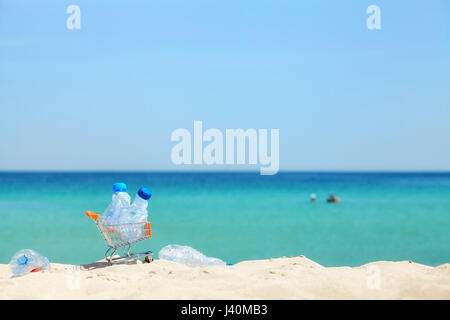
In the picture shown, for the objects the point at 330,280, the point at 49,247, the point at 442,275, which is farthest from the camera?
the point at 49,247

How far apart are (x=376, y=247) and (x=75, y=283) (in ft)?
21.6

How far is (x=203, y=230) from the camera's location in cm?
1162

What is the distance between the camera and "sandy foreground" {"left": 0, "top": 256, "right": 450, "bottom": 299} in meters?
3.81

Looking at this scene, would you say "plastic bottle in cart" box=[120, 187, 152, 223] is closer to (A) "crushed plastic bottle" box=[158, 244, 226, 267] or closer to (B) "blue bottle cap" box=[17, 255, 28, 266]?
(A) "crushed plastic bottle" box=[158, 244, 226, 267]

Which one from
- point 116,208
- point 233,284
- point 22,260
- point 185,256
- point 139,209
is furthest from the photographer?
point 185,256

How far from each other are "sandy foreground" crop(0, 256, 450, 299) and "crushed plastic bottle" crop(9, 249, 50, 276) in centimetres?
67

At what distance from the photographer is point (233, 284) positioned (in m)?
4.14

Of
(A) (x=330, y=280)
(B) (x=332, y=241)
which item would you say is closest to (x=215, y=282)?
(A) (x=330, y=280)

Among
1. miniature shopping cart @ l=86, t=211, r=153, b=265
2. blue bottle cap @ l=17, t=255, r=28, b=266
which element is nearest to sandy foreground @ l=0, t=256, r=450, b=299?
miniature shopping cart @ l=86, t=211, r=153, b=265

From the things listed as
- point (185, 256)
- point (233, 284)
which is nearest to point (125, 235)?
point (185, 256)

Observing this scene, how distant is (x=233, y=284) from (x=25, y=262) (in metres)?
2.66

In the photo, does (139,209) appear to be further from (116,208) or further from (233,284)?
(233,284)
